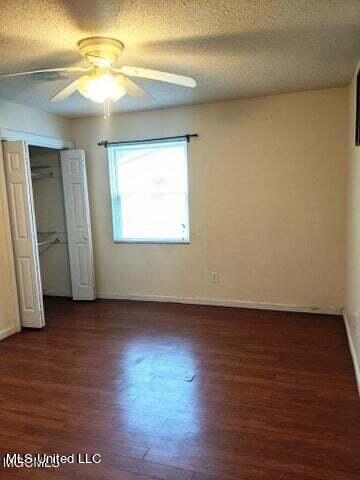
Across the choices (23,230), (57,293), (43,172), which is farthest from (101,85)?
(57,293)

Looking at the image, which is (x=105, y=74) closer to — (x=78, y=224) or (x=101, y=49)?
(x=101, y=49)

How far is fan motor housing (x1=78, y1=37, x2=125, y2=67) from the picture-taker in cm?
229

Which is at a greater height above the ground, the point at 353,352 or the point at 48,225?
the point at 48,225

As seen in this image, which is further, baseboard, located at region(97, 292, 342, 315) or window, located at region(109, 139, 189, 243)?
window, located at region(109, 139, 189, 243)

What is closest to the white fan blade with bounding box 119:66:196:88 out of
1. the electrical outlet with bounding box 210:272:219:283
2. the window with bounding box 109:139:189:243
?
the window with bounding box 109:139:189:243

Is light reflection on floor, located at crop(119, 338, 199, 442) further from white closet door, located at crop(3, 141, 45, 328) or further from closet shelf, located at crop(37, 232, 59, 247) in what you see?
closet shelf, located at crop(37, 232, 59, 247)

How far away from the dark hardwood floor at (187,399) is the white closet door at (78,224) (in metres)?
0.97

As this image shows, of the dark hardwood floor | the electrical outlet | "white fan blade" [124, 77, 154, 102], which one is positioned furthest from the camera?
the electrical outlet

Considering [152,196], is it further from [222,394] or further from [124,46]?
[222,394]

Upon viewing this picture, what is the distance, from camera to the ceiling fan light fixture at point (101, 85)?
92.8 inches

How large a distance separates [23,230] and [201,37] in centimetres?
254

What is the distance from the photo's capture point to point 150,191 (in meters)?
4.55

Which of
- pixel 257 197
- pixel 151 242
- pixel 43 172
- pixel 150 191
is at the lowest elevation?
pixel 151 242

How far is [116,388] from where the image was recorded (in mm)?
2613
